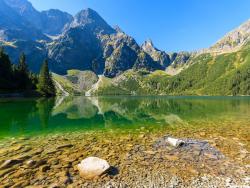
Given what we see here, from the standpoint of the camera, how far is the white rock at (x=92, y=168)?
13227mm

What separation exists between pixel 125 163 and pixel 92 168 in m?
2.84

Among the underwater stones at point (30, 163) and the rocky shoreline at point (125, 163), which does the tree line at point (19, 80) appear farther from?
the underwater stones at point (30, 163)

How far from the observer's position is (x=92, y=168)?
1356 cm

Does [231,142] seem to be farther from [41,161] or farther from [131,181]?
[41,161]

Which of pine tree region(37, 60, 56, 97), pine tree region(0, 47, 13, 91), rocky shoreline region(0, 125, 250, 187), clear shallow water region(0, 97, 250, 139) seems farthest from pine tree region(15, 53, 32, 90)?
rocky shoreline region(0, 125, 250, 187)

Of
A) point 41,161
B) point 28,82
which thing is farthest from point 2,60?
point 41,161

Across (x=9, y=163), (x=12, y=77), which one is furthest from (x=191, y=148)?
(x=12, y=77)

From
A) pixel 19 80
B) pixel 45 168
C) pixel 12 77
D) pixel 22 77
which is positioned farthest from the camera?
pixel 22 77

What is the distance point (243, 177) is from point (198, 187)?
3278mm

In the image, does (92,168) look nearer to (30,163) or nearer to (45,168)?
(45,168)

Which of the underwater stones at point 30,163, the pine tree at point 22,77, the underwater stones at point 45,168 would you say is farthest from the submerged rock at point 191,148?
the pine tree at point 22,77

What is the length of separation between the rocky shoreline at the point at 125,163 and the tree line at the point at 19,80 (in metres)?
100

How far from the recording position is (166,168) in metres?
14.8

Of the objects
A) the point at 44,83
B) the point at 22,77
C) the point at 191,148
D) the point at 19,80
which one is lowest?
the point at 191,148
